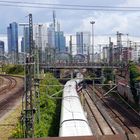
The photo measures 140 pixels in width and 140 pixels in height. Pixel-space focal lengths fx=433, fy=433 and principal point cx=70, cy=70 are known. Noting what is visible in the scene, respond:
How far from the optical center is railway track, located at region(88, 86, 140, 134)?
3885 cm

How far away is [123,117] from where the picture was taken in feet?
151

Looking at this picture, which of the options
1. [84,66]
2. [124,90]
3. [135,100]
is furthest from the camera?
[84,66]

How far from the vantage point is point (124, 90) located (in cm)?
6638

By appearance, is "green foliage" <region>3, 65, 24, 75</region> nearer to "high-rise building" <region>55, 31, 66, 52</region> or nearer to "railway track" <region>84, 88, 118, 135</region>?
"high-rise building" <region>55, 31, 66, 52</region>

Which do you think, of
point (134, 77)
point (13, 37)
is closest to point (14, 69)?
point (13, 37)

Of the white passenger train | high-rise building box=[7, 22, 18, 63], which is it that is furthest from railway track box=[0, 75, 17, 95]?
the white passenger train

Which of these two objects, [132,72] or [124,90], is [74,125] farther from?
[124,90]

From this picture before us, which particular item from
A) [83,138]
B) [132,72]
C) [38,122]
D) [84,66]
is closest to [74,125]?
[38,122]

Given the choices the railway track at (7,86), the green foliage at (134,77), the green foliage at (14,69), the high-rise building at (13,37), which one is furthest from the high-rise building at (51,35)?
the green foliage at (134,77)

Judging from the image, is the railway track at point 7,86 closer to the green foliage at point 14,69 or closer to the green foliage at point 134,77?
the green foliage at point 134,77

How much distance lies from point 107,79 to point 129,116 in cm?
3767

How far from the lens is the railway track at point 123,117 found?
38847 mm

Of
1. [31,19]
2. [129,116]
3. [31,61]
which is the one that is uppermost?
[31,19]

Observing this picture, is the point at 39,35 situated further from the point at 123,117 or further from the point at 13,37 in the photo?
the point at 13,37
